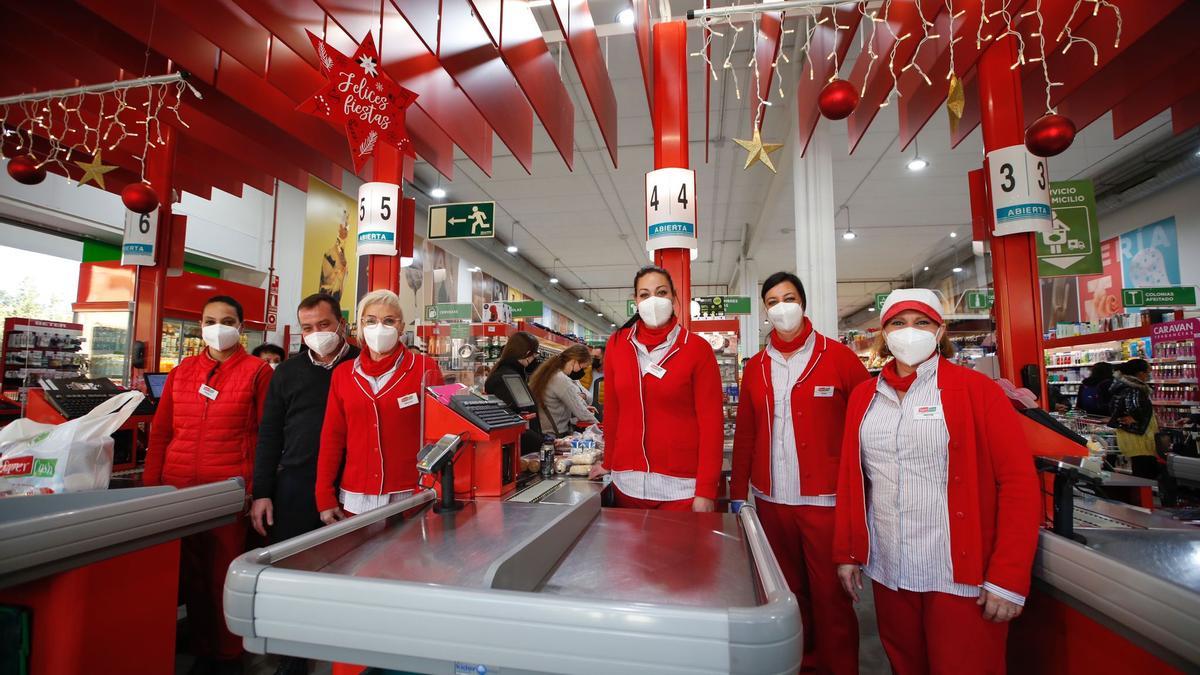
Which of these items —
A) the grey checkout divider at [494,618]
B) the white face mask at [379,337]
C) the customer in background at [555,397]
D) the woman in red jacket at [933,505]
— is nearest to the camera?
the grey checkout divider at [494,618]

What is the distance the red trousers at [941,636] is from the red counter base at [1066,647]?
9.7 inches

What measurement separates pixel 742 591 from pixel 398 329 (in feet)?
5.97

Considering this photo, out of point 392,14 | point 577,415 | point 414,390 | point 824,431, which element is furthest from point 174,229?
point 824,431

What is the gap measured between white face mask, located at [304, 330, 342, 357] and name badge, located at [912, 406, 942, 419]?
2.48m

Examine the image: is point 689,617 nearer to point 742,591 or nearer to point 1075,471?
point 742,591

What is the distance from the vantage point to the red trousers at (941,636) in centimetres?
167

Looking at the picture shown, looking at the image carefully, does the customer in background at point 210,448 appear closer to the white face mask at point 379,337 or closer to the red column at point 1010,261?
the white face mask at point 379,337

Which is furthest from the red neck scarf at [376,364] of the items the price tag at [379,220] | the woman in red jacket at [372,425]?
the price tag at [379,220]

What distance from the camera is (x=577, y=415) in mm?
4895

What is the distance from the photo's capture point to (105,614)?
1814 mm

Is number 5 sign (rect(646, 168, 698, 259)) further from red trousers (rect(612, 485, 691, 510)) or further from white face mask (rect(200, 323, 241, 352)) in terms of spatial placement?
white face mask (rect(200, 323, 241, 352))

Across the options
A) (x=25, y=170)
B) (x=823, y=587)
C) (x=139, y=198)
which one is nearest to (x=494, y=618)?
(x=823, y=587)

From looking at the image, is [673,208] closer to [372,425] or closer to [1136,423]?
[372,425]

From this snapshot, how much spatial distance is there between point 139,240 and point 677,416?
17.6 feet
